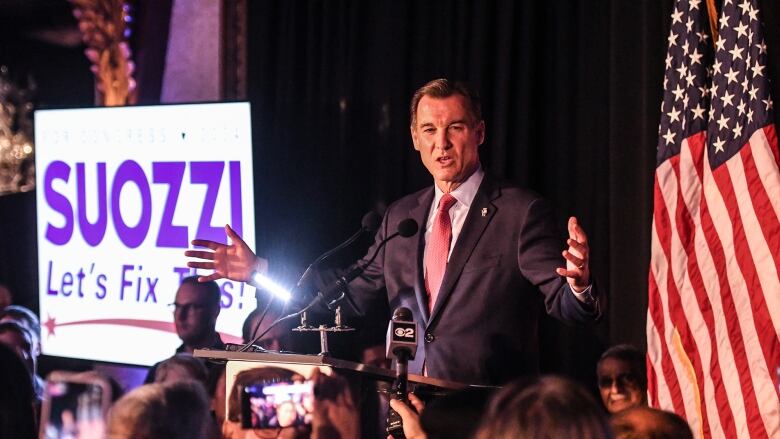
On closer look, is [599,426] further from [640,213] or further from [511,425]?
[640,213]

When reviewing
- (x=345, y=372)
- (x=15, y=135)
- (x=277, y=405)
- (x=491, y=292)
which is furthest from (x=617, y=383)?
(x=15, y=135)

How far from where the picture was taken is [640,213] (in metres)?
4.30

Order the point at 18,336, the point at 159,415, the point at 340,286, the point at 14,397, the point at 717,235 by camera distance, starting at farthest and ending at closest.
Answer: the point at 18,336 < the point at 717,235 < the point at 14,397 < the point at 340,286 < the point at 159,415

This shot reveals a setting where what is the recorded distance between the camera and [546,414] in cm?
159

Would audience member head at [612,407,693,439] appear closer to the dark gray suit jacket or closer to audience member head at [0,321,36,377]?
the dark gray suit jacket

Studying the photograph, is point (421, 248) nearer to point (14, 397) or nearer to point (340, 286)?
point (340, 286)

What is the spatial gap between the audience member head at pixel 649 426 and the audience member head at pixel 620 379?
6.01ft

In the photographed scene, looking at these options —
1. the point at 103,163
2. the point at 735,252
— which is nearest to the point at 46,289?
the point at 103,163

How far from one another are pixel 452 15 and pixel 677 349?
173cm

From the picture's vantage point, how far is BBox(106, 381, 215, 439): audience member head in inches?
89.7

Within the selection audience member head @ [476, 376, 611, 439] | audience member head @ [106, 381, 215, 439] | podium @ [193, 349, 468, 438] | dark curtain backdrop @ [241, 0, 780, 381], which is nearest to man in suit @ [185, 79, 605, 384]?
podium @ [193, 349, 468, 438]

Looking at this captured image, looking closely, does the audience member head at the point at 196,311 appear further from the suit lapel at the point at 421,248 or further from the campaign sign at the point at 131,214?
the suit lapel at the point at 421,248

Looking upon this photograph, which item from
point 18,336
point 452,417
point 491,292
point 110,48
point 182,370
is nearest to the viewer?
point 452,417

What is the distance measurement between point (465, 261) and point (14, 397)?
1.33 meters
